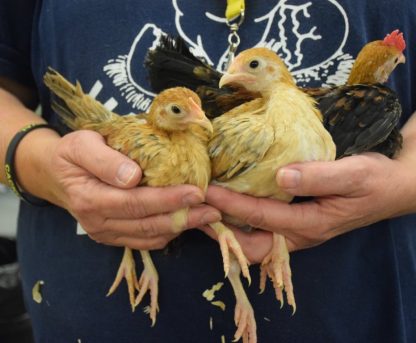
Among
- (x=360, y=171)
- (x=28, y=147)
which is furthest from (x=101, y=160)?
(x=360, y=171)

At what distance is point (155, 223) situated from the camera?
0.72 meters

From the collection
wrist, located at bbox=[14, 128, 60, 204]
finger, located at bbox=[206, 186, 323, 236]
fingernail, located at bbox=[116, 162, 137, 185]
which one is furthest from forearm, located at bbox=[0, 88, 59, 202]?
finger, located at bbox=[206, 186, 323, 236]

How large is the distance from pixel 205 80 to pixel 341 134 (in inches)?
9.8

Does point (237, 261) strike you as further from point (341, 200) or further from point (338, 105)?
point (338, 105)

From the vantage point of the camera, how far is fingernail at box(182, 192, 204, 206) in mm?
679

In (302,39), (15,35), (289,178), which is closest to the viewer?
(289,178)

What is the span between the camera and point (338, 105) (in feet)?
2.39

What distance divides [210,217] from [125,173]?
139mm

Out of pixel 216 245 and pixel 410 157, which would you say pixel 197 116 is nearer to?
pixel 216 245

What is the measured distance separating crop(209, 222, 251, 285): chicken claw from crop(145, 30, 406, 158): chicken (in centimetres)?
20

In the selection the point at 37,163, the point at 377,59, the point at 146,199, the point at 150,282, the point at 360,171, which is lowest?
the point at 150,282

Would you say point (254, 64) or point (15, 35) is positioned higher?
point (254, 64)

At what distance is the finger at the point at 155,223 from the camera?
27.9 inches

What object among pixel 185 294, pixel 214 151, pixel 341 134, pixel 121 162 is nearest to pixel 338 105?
pixel 341 134
